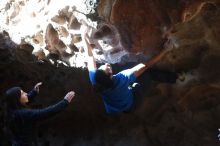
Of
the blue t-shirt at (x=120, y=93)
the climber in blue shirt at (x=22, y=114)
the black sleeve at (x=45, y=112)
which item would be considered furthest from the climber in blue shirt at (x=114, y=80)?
the black sleeve at (x=45, y=112)

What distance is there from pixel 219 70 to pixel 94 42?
1960 mm

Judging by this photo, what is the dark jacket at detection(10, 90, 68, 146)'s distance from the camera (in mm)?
4184

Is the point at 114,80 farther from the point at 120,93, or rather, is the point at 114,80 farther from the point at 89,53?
the point at 89,53

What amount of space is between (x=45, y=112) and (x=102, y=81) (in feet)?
2.68

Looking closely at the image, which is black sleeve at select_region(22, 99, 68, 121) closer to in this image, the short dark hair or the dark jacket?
the dark jacket

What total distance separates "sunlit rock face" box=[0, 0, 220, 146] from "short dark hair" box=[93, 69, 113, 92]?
365 millimetres

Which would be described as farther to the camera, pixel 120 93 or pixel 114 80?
pixel 120 93

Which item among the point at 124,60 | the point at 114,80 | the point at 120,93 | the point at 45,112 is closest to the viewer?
the point at 45,112

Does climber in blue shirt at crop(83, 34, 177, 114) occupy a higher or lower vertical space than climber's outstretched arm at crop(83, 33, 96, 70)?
lower

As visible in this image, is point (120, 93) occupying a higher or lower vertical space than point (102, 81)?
lower

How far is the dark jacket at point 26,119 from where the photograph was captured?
4.18 meters

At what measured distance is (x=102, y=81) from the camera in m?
4.31

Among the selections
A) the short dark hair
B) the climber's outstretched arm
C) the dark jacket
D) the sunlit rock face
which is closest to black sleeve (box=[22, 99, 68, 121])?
the dark jacket

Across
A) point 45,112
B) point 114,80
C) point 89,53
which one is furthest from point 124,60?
point 45,112
